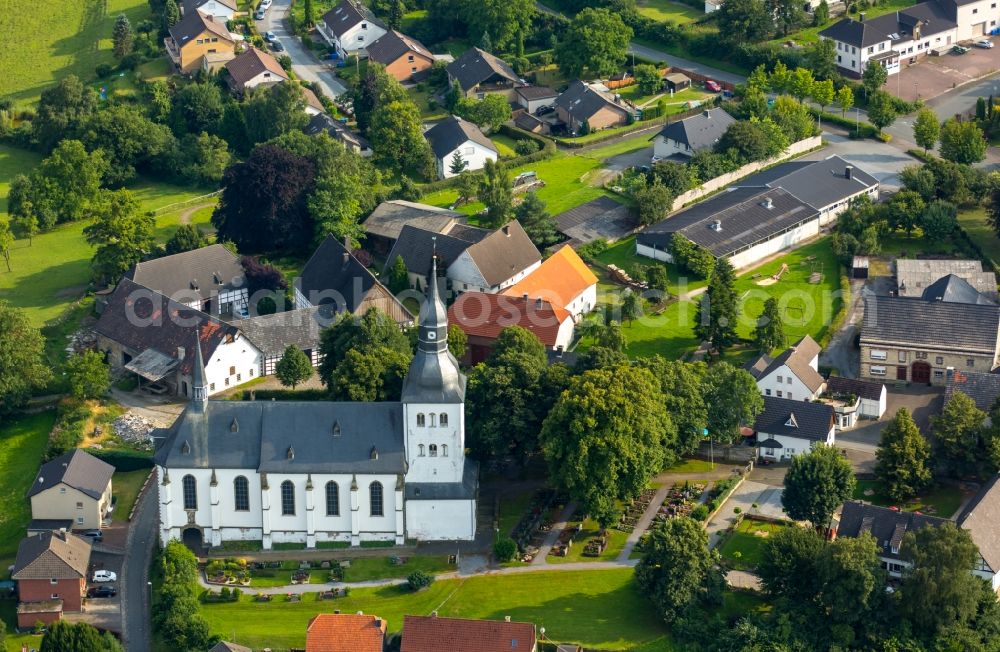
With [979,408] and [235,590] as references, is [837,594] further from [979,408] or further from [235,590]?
[235,590]

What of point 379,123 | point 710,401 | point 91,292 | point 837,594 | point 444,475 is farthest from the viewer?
point 379,123

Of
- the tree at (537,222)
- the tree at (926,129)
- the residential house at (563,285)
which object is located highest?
the tree at (926,129)

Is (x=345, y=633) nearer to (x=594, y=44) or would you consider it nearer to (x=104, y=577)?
(x=104, y=577)

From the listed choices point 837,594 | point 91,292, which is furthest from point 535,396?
point 91,292

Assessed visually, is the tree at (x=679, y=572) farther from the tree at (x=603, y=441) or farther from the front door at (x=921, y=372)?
the front door at (x=921, y=372)

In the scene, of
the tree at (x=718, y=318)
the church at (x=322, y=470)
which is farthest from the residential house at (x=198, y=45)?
the church at (x=322, y=470)

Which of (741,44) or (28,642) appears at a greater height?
(741,44)
